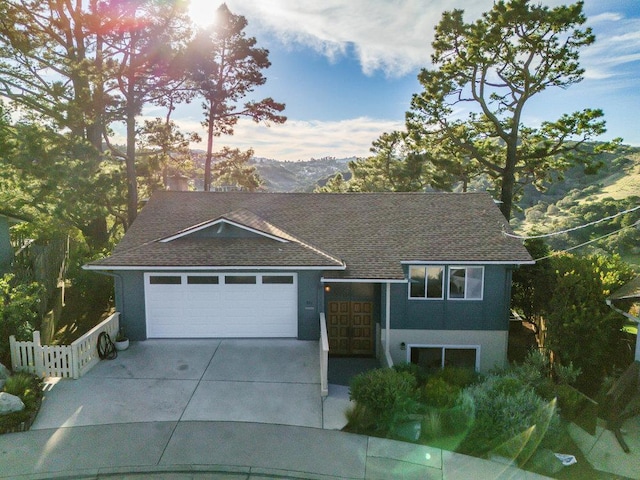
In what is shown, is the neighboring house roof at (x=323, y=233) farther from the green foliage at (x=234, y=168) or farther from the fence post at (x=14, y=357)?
the green foliage at (x=234, y=168)

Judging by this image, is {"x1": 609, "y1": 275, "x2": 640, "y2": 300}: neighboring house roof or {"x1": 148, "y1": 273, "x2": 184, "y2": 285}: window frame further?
{"x1": 148, "y1": 273, "x2": 184, "y2": 285}: window frame

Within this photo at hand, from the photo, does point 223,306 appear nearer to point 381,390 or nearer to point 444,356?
point 381,390

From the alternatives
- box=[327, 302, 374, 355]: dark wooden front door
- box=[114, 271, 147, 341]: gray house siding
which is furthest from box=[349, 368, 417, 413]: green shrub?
box=[114, 271, 147, 341]: gray house siding

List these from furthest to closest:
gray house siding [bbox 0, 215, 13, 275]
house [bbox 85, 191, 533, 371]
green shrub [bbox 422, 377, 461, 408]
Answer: gray house siding [bbox 0, 215, 13, 275] → house [bbox 85, 191, 533, 371] → green shrub [bbox 422, 377, 461, 408]

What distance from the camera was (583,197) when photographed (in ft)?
214

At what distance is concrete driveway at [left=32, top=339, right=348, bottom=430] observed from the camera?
30.6 ft

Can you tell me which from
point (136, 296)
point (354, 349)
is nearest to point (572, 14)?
point (354, 349)

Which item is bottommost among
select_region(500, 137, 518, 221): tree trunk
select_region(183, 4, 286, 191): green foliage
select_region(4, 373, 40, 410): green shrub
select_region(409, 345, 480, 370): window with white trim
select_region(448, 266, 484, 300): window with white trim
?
select_region(409, 345, 480, 370): window with white trim

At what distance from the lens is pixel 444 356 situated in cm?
1488

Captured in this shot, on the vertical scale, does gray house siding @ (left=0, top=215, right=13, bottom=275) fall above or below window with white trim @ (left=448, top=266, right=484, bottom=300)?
above

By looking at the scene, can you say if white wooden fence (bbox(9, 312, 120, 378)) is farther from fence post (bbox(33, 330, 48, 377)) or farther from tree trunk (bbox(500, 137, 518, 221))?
tree trunk (bbox(500, 137, 518, 221))

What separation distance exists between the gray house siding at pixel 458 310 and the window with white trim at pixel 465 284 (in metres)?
0.15

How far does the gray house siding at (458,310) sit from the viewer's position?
14438 mm

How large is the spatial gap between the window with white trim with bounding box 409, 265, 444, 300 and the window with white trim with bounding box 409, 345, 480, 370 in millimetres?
1979
